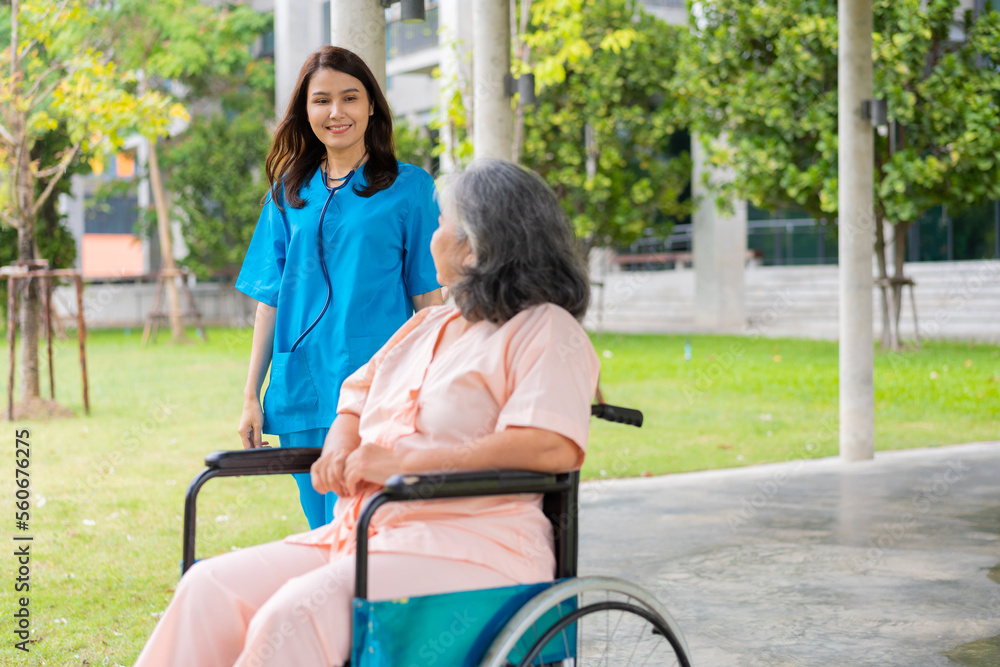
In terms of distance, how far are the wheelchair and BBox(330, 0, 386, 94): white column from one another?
90.3 inches

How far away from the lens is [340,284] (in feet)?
9.55

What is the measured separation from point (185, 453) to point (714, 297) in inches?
644

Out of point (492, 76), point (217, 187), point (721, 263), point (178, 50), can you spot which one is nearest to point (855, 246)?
point (492, 76)

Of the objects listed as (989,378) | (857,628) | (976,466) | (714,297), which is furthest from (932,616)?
(714,297)

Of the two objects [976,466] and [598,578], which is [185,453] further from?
[598,578]

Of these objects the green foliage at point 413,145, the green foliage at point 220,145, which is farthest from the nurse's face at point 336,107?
the green foliage at point 220,145

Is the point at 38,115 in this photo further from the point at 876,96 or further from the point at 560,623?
the point at 876,96

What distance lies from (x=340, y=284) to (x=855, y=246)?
4.91 meters

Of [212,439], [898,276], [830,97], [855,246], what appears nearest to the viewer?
[855,246]

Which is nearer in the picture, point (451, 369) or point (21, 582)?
point (451, 369)

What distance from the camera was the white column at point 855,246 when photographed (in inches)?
277

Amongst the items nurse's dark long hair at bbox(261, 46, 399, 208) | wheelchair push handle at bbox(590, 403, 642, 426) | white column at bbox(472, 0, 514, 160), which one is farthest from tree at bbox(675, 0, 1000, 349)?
wheelchair push handle at bbox(590, 403, 642, 426)

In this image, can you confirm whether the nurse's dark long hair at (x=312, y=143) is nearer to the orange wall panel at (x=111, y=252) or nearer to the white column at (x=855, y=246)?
the white column at (x=855, y=246)

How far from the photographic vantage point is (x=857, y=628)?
3812 millimetres
